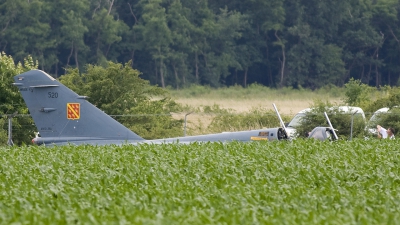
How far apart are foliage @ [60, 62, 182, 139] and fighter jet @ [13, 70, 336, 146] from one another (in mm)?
6301

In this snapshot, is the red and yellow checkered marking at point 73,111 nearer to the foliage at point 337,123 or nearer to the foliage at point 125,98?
the foliage at point 125,98

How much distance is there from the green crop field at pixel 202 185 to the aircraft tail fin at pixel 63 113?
156 inches

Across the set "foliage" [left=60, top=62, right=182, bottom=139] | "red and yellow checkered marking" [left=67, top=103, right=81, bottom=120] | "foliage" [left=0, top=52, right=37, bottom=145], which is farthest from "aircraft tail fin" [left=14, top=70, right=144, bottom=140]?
"foliage" [left=60, top=62, right=182, bottom=139]

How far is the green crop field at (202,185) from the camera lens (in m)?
8.59

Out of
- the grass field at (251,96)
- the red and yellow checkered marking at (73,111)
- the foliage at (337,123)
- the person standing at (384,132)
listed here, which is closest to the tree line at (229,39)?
the grass field at (251,96)

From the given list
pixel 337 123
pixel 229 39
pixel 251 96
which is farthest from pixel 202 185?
pixel 229 39

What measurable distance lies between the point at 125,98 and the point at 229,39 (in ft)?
149

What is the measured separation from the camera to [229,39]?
243 feet

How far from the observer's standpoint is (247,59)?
75.2 meters

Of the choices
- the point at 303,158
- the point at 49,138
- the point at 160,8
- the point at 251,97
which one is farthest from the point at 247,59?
the point at 303,158

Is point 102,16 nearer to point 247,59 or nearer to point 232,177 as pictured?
point 247,59

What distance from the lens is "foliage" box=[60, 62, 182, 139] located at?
2781 cm

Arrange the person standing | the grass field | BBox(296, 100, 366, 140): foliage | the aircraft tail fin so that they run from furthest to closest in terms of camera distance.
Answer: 1. the grass field
2. BBox(296, 100, 366, 140): foliage
3. the person standing
4. the aircraft tail fin

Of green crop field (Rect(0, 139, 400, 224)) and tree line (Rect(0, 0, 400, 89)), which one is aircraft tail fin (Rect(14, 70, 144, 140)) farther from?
tree line (Rect(0, 0, 400, 89))
